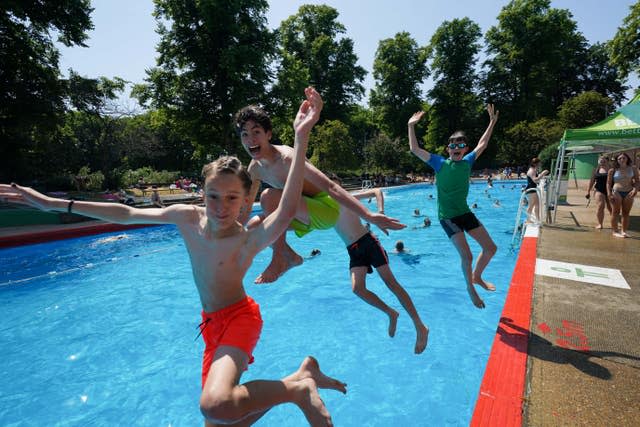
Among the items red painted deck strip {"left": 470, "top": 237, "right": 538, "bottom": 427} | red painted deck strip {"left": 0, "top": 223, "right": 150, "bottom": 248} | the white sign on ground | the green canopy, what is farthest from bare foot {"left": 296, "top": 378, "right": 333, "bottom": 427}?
red painted deck strip {"left": 0, "top": 223, "right": 150, "bottom": 248}

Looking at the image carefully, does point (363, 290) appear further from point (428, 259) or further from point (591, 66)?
point (591, 66)

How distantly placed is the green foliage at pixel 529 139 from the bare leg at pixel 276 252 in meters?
40.1

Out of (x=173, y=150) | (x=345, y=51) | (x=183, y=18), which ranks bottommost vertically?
(x=173, y=150)

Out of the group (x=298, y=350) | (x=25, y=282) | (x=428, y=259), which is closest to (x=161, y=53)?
(x=25, y=282)

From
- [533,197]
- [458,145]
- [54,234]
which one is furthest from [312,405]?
[54,234]

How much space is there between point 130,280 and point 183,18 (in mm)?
21510

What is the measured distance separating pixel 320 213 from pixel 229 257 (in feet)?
4.43

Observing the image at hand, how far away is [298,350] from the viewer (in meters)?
6.00

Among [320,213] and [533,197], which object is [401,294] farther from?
[533,197]

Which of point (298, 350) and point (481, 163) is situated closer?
point (298, 350)

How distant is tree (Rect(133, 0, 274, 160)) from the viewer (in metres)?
23.2

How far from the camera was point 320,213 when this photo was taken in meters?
3.57

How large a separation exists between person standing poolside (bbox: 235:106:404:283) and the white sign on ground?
4.35 m

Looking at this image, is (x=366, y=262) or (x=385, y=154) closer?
(x=366, y=262)
